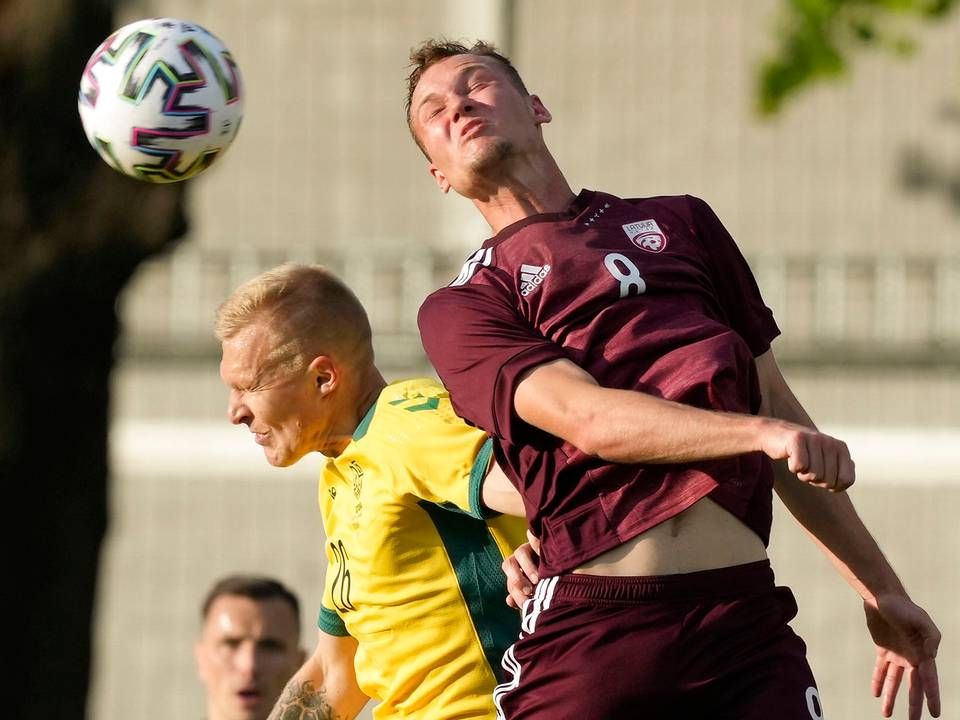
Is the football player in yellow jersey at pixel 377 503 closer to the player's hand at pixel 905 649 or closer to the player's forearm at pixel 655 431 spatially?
the player's forearm at pixel 655 431

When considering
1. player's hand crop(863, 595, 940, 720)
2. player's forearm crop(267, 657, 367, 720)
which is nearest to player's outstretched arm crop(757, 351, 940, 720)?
player's hand crop(863, 595, 940, 720)

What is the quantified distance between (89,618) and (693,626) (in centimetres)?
676

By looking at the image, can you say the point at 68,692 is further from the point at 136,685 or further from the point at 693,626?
the point at 693,626

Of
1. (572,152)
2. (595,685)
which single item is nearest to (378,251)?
(572,152)

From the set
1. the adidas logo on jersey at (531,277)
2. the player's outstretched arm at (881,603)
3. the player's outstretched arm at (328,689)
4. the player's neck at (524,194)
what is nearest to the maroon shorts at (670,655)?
the player's outstretched arm at (881,603)

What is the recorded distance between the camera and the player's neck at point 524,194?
3.98 m

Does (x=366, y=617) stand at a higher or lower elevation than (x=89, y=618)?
higher

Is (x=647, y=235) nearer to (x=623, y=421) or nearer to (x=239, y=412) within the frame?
(x=623, y=421)

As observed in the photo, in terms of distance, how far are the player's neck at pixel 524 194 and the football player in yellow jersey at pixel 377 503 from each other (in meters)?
0.51

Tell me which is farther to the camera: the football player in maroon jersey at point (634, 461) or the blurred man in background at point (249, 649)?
the blurred man in background at point (249, 649)

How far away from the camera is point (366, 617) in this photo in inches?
178

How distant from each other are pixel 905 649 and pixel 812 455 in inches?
35.4

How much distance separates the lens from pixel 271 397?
182 inches

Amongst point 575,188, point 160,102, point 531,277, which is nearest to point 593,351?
point 531,277
